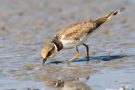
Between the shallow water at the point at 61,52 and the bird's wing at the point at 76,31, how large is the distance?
0.51 m

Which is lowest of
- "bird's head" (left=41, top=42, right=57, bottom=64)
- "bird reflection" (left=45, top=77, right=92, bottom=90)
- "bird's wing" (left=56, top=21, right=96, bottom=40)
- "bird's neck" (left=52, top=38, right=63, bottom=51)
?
"bird reflection" (left=45, top=77, right=92, bottom=90)

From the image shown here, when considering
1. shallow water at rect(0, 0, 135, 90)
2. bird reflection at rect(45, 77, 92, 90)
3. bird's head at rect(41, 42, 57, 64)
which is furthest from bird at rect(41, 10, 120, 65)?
bird reflection at rect(45, 77, 92, 90)

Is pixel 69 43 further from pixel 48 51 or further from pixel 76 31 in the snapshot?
pixel 48 51

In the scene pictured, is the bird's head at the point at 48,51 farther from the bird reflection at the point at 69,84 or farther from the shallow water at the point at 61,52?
the bird reflection at the point at 69,84

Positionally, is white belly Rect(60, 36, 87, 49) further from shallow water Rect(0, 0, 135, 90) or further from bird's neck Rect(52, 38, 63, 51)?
shallow water Rect(0, 0, 135, 90)

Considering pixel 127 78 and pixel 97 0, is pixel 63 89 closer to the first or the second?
pixel 127 78

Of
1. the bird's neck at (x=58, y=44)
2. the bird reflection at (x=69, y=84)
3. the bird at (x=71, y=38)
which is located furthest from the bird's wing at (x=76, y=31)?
the bird reflection at (x=69, y=84)

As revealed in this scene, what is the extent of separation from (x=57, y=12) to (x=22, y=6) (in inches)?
53.8

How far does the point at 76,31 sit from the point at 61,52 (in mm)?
1135

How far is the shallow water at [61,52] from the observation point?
10.6 metres

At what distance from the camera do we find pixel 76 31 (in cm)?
1286

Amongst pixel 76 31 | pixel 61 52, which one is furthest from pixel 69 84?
pixel 61 52

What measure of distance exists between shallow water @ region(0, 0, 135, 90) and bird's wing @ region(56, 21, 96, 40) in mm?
514

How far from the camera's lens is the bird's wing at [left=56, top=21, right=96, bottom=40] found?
12695 mm
